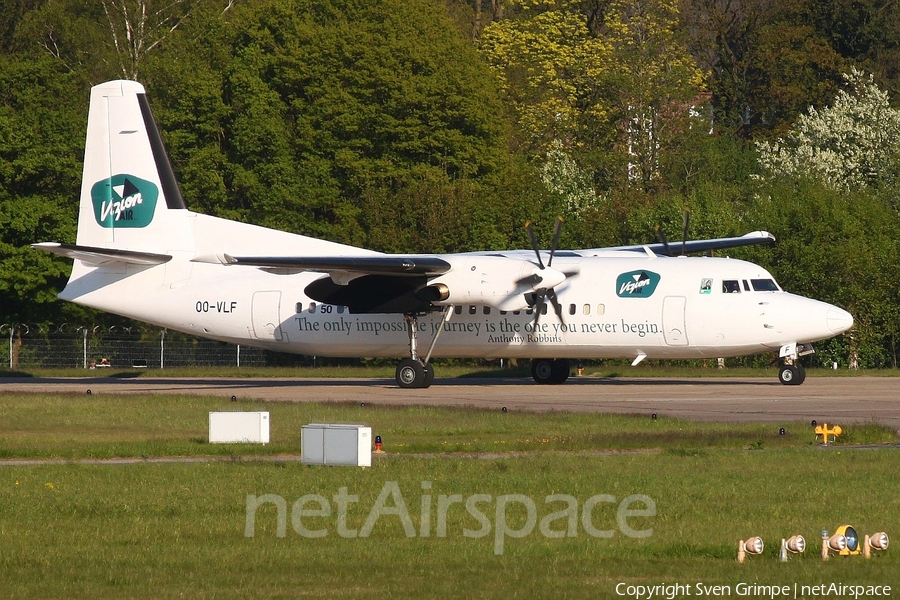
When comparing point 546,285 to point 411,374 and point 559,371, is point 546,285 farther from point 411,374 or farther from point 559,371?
point 559,371

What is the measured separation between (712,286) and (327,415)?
1024cm

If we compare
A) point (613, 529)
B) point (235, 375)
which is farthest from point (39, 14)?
point (613, 529)

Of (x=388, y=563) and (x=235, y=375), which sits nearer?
(x=388, y=563)

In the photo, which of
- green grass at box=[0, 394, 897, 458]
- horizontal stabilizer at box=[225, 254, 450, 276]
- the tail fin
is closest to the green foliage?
horizontal stabilizer at box=[225, 254, 450, 276]

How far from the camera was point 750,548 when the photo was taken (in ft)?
31.1

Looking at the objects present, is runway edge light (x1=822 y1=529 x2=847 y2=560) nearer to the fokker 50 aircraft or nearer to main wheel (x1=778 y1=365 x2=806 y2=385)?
the fokker 50 aircraft

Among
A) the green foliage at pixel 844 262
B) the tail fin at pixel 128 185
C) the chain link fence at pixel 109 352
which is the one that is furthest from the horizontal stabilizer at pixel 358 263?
the green foliage at pixel 844 262

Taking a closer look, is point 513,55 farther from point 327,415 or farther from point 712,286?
point 327,415

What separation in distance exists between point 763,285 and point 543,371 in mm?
5988

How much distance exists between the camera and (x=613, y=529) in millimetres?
11227

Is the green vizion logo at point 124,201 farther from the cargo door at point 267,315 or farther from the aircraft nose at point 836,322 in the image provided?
the aircraft nose at point 836,322

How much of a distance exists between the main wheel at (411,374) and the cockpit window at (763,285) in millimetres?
7405

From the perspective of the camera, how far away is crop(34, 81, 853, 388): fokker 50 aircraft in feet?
91.2

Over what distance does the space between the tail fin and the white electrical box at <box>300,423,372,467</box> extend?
678 inches
